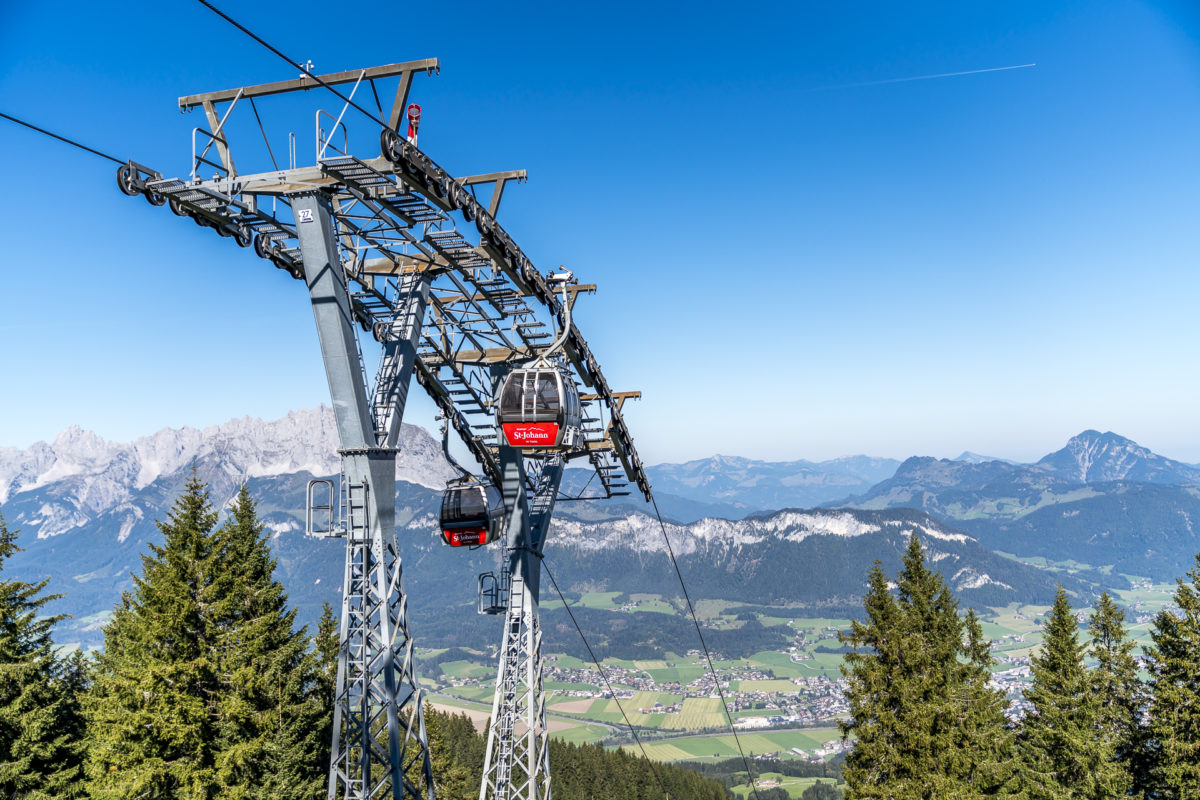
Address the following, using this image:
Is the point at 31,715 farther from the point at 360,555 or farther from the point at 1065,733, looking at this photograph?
the point at 1065,733

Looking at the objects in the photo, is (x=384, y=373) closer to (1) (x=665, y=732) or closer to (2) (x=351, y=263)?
(2) (x=351, y=263)

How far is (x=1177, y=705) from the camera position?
2078cm

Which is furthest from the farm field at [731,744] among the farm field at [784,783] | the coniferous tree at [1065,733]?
the coniferous tree at [1065,733]

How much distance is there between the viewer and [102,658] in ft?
74.4

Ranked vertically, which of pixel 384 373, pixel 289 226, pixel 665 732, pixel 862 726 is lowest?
pixel 665 732

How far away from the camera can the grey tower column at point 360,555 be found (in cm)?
1230

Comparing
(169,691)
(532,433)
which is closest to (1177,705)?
(532,433)

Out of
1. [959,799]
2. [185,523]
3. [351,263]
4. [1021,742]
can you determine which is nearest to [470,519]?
[185,523]

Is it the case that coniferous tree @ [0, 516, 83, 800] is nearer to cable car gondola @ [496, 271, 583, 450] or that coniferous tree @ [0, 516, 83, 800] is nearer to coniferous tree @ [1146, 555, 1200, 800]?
cable car gondola @ [496, 271, 583, 450]

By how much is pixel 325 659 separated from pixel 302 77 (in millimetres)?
24113

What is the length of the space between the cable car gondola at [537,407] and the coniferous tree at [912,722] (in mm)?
11655

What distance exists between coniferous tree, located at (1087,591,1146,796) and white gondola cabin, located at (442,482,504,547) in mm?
18989

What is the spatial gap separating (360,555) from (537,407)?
4.84 metres

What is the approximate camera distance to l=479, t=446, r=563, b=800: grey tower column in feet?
61.2
